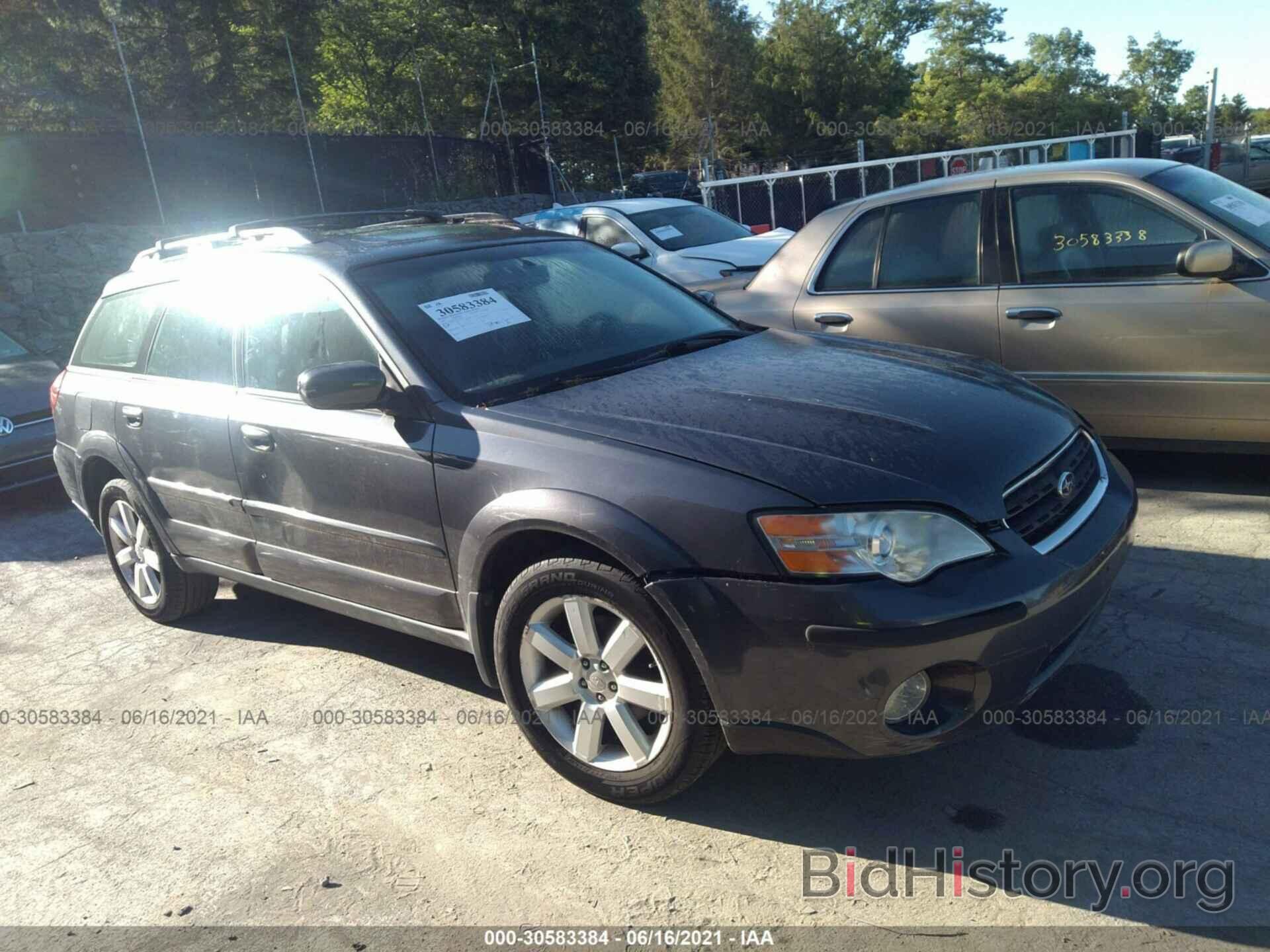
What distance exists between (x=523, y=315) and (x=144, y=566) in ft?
8.29

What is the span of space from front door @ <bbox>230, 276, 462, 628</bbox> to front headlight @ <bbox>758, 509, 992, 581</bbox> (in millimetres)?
1215

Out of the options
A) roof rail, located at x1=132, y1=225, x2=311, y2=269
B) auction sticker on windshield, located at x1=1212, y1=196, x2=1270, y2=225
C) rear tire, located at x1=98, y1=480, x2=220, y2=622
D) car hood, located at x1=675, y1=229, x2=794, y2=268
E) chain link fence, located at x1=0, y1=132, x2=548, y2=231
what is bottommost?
rear tire, located at x1=98, y1=480, x2=220, y2=622

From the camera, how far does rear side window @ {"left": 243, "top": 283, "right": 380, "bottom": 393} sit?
3635 mm

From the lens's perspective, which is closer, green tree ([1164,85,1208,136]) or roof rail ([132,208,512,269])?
roof rail ([132,208,512,269])

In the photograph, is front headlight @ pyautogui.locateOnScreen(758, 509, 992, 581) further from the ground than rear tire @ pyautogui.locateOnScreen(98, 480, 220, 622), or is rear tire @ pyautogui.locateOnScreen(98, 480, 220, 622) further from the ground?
front headlight @ pyautogui.locateOnScreen(758, 509, 992, 581)

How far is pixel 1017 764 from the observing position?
306 centimetres

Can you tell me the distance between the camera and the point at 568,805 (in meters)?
3.14

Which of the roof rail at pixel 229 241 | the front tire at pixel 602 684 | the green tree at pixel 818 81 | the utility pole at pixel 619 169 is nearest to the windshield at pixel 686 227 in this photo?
the roof rail at pixel 229 241

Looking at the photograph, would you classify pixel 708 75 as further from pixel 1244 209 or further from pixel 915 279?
pixel 1244 209

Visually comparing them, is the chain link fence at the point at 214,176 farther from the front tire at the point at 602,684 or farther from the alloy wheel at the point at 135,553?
the front tire at the point at 602,684

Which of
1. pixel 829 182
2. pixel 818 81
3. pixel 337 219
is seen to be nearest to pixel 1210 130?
pixel 829 182

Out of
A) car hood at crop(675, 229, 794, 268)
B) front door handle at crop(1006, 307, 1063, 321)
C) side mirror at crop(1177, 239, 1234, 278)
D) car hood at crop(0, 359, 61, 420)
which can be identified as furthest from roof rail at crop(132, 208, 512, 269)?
car hood at crop(675, 229, 794, 268)

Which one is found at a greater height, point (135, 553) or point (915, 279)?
point (915, 279)

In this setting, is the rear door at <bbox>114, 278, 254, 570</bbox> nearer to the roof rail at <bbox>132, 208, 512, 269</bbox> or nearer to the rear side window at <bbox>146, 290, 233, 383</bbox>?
the rear side window at <bbox>146, 290, 233, 383</bbox>
